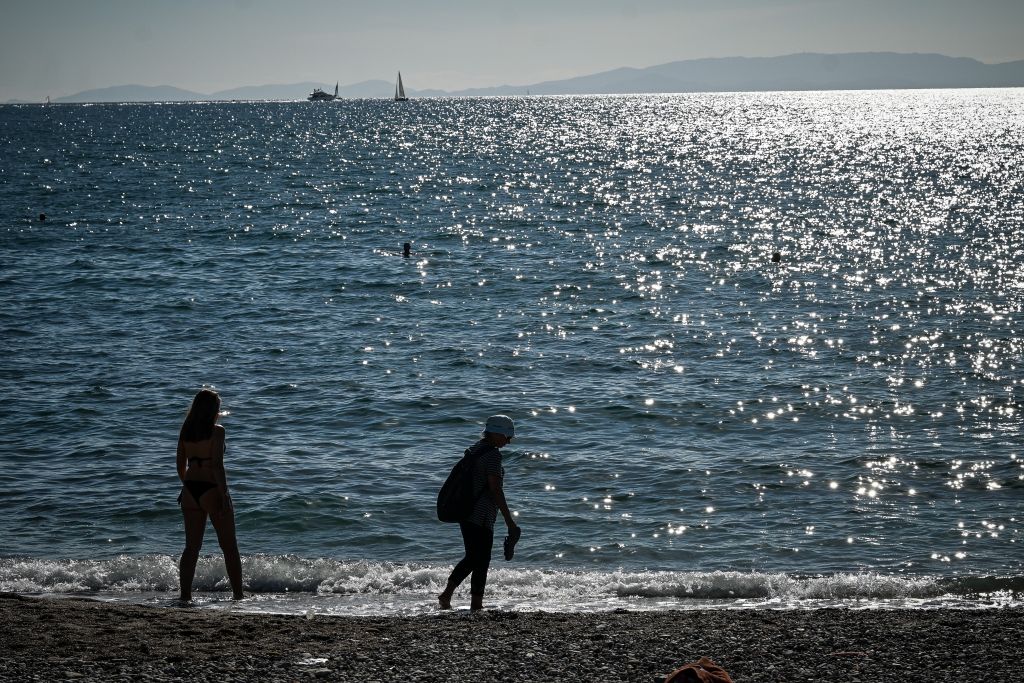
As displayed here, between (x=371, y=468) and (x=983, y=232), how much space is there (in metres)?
35.8

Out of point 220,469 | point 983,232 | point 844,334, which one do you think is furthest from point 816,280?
point 220,469

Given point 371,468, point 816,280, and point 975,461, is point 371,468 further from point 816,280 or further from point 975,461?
point 816,280

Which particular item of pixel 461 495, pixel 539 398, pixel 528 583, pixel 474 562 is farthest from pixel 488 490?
pixel 539 398

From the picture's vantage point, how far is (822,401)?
1977cm

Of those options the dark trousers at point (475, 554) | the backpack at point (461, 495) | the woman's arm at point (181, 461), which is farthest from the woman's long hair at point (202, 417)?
the dark trousers at point (475, 554)

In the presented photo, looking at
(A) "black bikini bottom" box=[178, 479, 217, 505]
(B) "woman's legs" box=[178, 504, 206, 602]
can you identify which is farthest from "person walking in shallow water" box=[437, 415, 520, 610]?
(B) "woman's legs" box=[178, 504, 206, 602]

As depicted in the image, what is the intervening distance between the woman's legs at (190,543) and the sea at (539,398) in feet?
1.14

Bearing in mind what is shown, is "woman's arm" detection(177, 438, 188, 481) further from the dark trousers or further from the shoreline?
the dark trousers

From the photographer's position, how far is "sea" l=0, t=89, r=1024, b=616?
A: 484 inches

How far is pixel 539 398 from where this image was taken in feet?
66.9

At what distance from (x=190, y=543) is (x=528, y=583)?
3543 mm

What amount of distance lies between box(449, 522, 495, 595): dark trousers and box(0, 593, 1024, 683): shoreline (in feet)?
1.62

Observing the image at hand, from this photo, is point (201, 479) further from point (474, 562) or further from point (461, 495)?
point (474, 562)

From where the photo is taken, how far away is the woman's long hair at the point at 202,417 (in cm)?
963
